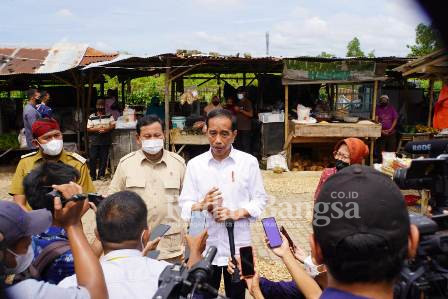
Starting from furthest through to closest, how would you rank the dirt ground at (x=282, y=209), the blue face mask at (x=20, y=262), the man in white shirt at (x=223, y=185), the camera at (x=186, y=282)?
the dirt ground at (x=282, y=209), the man in white shirt at (x=223, y=185), the blue face mask at (x=20, y=262), the camera at (x=186, y=282)

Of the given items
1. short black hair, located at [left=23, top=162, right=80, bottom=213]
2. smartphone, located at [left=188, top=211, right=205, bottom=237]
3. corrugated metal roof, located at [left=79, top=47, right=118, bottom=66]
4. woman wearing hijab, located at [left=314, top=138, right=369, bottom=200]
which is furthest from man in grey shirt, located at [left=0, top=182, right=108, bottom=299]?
corrugated metal roof, located at [left=79, top=47, right=118, bottom=66]

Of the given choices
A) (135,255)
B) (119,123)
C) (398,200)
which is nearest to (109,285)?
(135,255)

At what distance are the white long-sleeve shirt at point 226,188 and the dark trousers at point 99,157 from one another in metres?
6.77

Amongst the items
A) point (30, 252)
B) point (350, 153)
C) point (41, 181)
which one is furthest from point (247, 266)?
point (350, 153)

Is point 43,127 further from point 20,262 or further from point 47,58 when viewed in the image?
point 47,58

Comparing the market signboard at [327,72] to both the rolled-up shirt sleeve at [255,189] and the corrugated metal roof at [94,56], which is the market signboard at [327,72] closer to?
the corrugated metal roof at [94,56]

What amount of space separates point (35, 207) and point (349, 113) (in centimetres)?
1013

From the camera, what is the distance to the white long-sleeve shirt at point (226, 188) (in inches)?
114

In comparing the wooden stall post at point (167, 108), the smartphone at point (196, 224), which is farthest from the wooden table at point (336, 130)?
the smartphone at point (196, 224)

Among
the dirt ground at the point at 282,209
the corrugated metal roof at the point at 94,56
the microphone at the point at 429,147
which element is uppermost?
the corrugated metal roof at the point at 94,56

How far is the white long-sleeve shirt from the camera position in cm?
291

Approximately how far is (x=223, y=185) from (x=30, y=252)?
144 centimetres

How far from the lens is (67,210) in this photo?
166 centimetres

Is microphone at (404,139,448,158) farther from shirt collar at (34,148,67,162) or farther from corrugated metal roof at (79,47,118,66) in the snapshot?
corrugated metal roof at (79,47,118,66)
